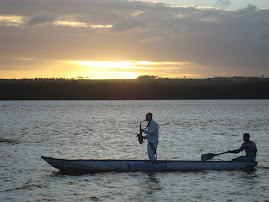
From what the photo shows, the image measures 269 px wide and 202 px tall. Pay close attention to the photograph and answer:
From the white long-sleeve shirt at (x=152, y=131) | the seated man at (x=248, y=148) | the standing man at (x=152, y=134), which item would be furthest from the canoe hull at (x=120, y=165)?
the seated man at (x=248, y=148)

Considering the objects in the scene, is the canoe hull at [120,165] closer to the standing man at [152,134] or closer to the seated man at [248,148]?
the standing man at [152,134]

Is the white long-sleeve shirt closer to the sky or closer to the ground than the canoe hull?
closer to the sky

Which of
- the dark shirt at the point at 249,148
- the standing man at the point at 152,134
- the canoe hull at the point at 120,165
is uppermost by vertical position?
the standing man at the point at 152,134

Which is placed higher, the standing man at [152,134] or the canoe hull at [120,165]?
the standing man at [152,134]

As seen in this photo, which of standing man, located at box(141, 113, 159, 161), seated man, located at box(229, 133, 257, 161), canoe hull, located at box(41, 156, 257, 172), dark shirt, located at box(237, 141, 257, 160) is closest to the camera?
standing man, located at box(141, 113, 159, 161)

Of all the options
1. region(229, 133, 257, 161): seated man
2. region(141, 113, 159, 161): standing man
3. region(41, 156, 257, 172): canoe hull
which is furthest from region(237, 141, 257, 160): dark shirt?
region(141, 113, 159, 161): standing man

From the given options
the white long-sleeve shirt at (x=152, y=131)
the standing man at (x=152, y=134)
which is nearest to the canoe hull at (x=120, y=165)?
the standing man at (x=152, y=134)

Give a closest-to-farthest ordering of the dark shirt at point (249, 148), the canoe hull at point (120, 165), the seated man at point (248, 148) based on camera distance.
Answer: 1. the canoe hull at point (120, 165)
2. the seated man at point (248, 148)
3. the dark shirt at point (249, 148)

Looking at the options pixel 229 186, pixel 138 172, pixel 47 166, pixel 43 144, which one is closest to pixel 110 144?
pixel 43 144

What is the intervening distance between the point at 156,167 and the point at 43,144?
60.8ft

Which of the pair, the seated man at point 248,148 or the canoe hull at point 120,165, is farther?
the seated man at point 248,148

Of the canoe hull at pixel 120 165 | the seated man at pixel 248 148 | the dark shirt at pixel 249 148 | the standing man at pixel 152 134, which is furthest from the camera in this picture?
the dark shirt at pixel 249 148

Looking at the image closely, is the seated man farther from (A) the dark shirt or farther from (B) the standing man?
(B) the standing man

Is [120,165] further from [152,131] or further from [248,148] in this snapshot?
[248,148]
